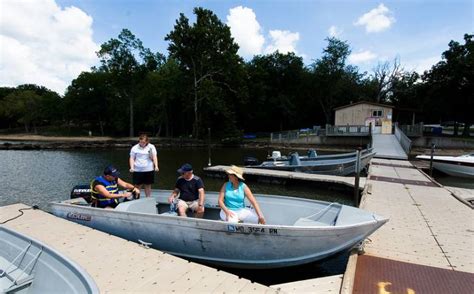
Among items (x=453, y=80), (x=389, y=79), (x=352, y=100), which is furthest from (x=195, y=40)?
(x=389, y=79)

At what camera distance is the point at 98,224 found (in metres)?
6.25

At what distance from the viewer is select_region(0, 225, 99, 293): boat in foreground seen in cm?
397

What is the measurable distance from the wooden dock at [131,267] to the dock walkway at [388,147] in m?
20.5

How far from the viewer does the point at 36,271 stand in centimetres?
458

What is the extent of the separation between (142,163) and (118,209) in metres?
1.72

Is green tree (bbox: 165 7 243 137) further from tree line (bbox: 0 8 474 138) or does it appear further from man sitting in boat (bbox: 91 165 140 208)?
man sitting in boat (bbox: 91 165 140 208)

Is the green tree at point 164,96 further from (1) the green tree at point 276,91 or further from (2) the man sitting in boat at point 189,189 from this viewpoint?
(2) the man sitting in boat at point 189,189

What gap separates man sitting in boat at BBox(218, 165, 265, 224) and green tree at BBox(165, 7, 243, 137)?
3571 centimetres

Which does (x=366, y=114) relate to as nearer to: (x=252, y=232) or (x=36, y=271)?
(x=252, y=232)

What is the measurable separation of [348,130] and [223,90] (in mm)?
18811

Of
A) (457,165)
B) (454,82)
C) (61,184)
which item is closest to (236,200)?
(61,184)

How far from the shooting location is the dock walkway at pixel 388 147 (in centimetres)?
2198

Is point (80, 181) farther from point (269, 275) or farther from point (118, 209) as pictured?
point (269, 275)

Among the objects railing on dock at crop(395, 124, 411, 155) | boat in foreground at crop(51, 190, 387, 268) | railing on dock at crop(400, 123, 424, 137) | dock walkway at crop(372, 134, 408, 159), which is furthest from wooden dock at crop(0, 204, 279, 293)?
railing on dock at crop(400, 123, 424, 137)
